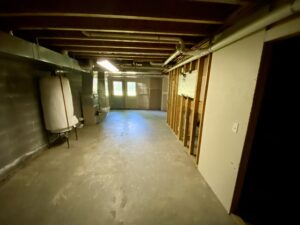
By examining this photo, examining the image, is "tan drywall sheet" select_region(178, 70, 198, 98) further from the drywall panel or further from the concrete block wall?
the concrete block wall

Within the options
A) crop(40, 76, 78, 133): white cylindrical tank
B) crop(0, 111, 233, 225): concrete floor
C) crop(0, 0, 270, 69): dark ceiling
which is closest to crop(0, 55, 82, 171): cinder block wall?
crop(40, 76, 78, 133): white cylindrical tank

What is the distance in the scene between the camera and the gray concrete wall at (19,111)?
2.22m

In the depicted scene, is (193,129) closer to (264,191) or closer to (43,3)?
(264,191)

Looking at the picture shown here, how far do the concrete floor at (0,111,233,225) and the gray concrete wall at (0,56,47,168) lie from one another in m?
0.34

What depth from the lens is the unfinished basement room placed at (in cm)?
145

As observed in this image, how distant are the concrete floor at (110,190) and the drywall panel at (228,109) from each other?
31 cm

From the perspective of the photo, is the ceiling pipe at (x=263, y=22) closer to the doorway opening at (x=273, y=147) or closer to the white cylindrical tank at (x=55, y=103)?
the doorway opening at (x=273, y=147)

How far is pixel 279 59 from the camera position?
1.50 meters

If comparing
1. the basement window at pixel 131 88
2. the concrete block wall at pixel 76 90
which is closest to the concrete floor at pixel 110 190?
the concrete block wall at pixel 76 90

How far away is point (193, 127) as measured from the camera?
2861 mm

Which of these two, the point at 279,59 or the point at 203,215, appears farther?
Result: the point at 203,215

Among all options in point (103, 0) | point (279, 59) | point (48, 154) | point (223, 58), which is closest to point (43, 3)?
point (103, 0)

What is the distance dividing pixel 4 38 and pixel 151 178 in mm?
2742

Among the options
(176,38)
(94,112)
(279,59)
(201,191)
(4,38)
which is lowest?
(201,191)
